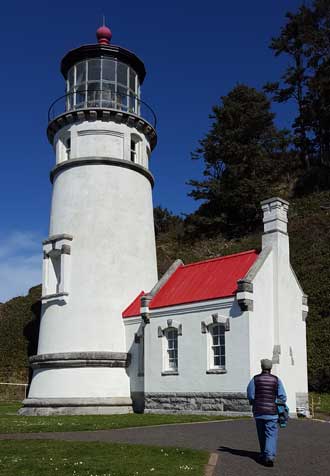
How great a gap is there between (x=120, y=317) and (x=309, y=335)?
9466 millimetres

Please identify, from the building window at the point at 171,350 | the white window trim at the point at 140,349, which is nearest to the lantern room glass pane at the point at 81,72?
the white window trim at the point at 140,349

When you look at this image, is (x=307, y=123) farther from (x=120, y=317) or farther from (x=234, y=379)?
(x=234, y=379)

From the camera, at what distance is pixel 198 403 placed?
19.7 meters

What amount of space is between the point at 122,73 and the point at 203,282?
10965 millimetres

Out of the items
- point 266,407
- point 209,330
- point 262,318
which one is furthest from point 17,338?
point 266,407

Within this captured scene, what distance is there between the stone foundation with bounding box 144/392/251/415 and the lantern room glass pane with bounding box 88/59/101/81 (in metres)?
14.4

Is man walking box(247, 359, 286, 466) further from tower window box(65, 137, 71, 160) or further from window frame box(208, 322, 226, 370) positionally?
tower window box(65, 137, 71, 160)

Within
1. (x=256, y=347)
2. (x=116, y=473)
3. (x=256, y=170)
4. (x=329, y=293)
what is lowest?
(x=116, y=473)

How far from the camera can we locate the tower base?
70.8 ft

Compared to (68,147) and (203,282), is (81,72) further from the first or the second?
(203,282)

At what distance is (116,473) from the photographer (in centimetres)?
801

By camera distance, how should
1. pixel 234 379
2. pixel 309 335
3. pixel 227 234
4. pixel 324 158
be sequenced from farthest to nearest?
pixel 324 158
pixel 227 234
pixel 309 335
pixel 234 379

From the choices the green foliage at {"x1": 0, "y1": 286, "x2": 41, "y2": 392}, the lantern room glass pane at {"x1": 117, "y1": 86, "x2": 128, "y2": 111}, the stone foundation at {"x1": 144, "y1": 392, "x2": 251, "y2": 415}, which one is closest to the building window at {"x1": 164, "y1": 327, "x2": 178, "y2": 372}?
the stone foundation at {"x1": 144, "y1": 392, "x2": 251, "y2": 415}

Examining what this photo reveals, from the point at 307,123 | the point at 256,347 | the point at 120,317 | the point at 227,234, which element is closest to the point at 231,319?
the point at 256,347
